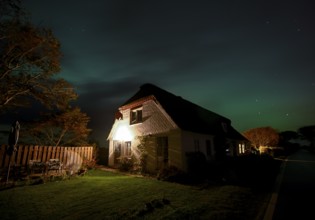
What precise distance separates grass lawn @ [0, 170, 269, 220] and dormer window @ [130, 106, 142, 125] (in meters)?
9.12

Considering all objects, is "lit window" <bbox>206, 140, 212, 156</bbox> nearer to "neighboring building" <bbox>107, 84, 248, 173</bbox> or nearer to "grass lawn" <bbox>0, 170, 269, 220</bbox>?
"neighboring building" <bbox>107, 84, 248, 173</bbox>

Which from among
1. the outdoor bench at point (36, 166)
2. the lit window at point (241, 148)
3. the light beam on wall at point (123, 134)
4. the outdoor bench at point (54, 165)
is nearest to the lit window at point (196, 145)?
the light beam on wall at point (123, 134)

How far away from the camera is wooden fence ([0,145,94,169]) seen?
10.6 metres

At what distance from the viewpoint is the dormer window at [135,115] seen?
695 inches

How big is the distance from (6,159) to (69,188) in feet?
15.1

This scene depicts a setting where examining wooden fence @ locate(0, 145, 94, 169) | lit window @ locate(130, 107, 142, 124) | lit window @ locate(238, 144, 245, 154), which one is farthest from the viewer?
lit window @ locate(238, 144, 245, 154)

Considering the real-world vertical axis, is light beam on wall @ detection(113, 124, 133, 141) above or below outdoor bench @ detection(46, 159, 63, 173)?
above

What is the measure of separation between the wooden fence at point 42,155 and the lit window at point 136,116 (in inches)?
207

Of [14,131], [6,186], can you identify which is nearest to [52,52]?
[14,131]

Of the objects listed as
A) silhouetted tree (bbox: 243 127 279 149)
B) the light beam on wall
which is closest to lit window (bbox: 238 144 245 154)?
silhouetted tree (bbox: 243 127 279 149)

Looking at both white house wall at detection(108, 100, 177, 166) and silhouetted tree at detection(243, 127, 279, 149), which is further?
silhouetted tree at detection(243, 127, 279, 149)

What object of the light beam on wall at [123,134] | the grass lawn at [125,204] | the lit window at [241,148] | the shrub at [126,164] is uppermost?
the light beam on wall at [123,134]

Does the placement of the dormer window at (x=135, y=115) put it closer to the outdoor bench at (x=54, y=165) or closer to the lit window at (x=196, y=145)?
the lit window at (x=196, y=145)

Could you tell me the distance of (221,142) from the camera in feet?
64.6
